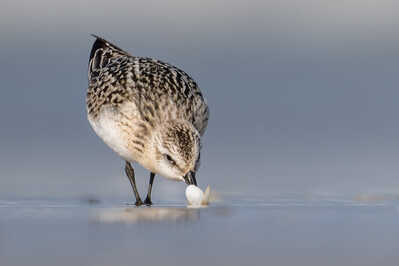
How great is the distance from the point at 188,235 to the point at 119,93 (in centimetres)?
364

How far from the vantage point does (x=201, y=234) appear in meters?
7.94

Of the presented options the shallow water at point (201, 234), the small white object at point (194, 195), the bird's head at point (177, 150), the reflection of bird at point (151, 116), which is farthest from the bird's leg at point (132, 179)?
the small white object at point (194, 195)

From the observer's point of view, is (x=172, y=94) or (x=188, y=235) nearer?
(x=188, y=235)

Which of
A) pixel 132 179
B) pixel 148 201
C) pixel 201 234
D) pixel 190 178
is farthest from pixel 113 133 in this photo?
pixel 201 234

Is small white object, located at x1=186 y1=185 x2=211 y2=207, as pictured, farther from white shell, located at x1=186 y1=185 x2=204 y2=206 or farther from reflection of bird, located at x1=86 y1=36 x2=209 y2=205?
reflection of bird, located at x1=86 y1=36 x2=209 y2=205

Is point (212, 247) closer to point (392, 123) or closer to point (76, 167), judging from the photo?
point (76, 167)

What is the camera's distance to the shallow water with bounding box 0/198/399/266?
687 cm

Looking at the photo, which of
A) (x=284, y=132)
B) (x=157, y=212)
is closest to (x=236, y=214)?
(x=157, y=212)

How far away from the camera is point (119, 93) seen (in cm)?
1129

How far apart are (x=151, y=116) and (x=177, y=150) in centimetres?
84

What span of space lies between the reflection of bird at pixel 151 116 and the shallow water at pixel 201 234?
478 mm

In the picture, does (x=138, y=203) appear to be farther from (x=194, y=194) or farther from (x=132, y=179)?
(x=194, y=194)

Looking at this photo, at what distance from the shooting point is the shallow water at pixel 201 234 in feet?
22.5

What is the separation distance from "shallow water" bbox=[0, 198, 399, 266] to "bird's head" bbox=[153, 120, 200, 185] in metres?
0.31
